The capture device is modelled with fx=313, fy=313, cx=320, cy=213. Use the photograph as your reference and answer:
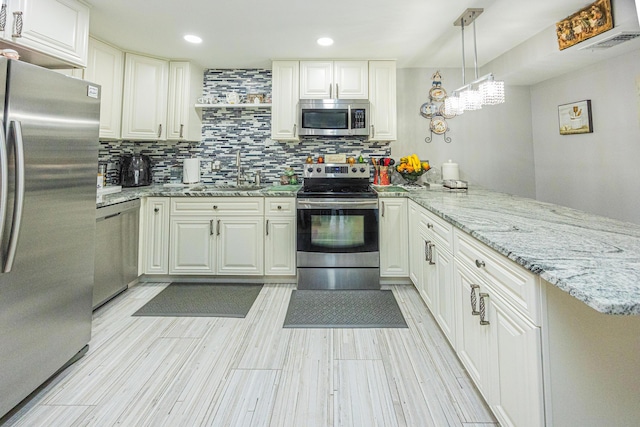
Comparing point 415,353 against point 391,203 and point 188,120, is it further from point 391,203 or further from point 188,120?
point 188,120

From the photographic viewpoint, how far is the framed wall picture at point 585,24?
2090mm

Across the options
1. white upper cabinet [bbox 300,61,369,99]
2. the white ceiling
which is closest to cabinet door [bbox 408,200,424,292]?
white upper cabinet [bbox 300,61,369,99]

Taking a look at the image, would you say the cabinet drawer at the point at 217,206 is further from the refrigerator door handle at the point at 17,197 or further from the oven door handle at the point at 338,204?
the refrigerator door handle at the point at 17,197

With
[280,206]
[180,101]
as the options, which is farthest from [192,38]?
[280,206]

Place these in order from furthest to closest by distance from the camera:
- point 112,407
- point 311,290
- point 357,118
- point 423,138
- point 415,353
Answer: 1. point 423,138
2. point 357,118
3. point 311,290
4. point 415,353
5. point 112,407

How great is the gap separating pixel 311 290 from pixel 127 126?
2403mm

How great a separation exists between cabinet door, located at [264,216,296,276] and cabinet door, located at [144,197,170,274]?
96 centimetres

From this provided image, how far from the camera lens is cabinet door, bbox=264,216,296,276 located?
118 inches

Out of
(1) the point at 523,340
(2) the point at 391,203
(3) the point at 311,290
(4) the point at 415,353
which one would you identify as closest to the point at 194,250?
(3) the point at 311,290

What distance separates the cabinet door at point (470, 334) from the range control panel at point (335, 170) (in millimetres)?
1731

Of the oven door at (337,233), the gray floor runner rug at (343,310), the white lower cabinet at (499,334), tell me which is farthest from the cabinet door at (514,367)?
the oven door at (337,233)

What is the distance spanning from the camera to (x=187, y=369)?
5.70 feet

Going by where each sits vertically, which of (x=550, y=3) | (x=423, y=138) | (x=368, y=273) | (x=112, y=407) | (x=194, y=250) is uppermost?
(x=550, y=3)

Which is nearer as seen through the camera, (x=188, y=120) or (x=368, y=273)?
Result: (x=368, y=273)
